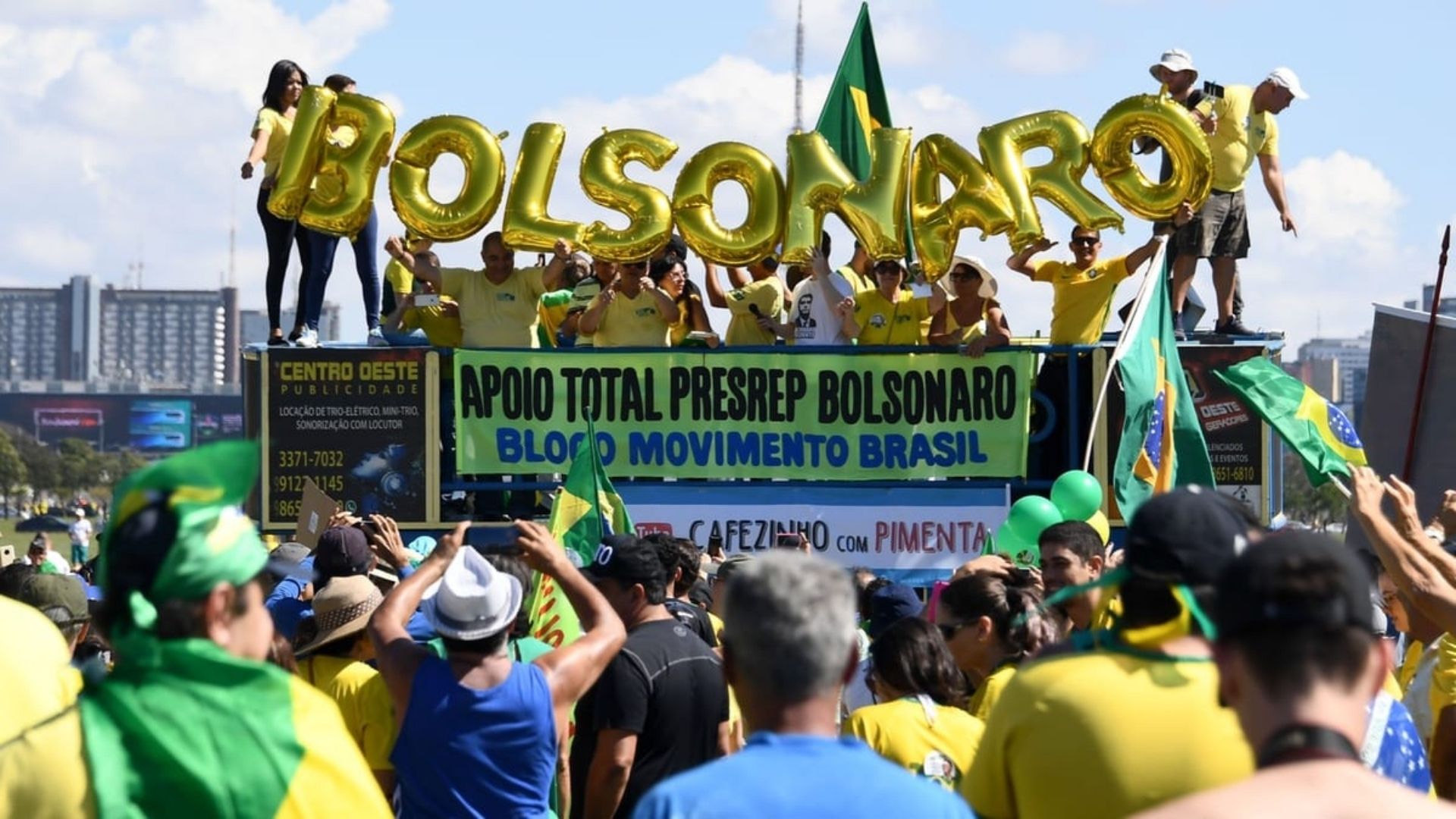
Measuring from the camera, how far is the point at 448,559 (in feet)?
16.9

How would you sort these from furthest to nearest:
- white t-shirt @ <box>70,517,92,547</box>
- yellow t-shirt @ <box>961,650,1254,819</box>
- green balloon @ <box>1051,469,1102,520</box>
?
white t-shirt @ <box>70,517,92,547</box> → green balloon @ <box>1051,469,1102,520</box> → yellow t-shirt @ <box>961,650,1254,819</box>

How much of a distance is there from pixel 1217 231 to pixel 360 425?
18.5ft

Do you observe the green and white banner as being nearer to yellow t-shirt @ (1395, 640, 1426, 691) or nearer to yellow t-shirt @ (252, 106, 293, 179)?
yellow t-shirt @ (252, 106, 293, 179)

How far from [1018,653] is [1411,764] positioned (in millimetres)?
1824

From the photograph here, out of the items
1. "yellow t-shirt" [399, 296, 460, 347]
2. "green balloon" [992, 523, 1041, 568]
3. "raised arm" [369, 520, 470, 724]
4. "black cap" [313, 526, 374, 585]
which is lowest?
"green balloon" [992, 523, 1041, 568]

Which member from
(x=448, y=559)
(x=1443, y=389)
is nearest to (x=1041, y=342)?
(x=1443, y=389)

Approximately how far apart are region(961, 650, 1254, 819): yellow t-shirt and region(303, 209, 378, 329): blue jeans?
1102 centimetres

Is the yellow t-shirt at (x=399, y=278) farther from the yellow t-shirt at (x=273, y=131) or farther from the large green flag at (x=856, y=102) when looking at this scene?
the large green flag at (x=856, y=102)

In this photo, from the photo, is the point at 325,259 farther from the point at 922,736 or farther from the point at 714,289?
the point at 922,736

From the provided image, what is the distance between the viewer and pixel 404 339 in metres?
14.1

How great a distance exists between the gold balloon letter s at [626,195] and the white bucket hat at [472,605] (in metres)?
8.98

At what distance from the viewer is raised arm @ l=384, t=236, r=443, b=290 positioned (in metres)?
13.9

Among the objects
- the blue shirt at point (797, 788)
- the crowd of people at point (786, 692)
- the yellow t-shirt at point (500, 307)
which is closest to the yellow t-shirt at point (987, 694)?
the crowd of people at point (786, 692)

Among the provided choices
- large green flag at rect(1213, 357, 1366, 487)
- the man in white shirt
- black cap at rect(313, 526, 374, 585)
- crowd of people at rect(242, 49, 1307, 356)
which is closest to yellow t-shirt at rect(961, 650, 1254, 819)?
black cap at rect(313, 526, 374, 585)
